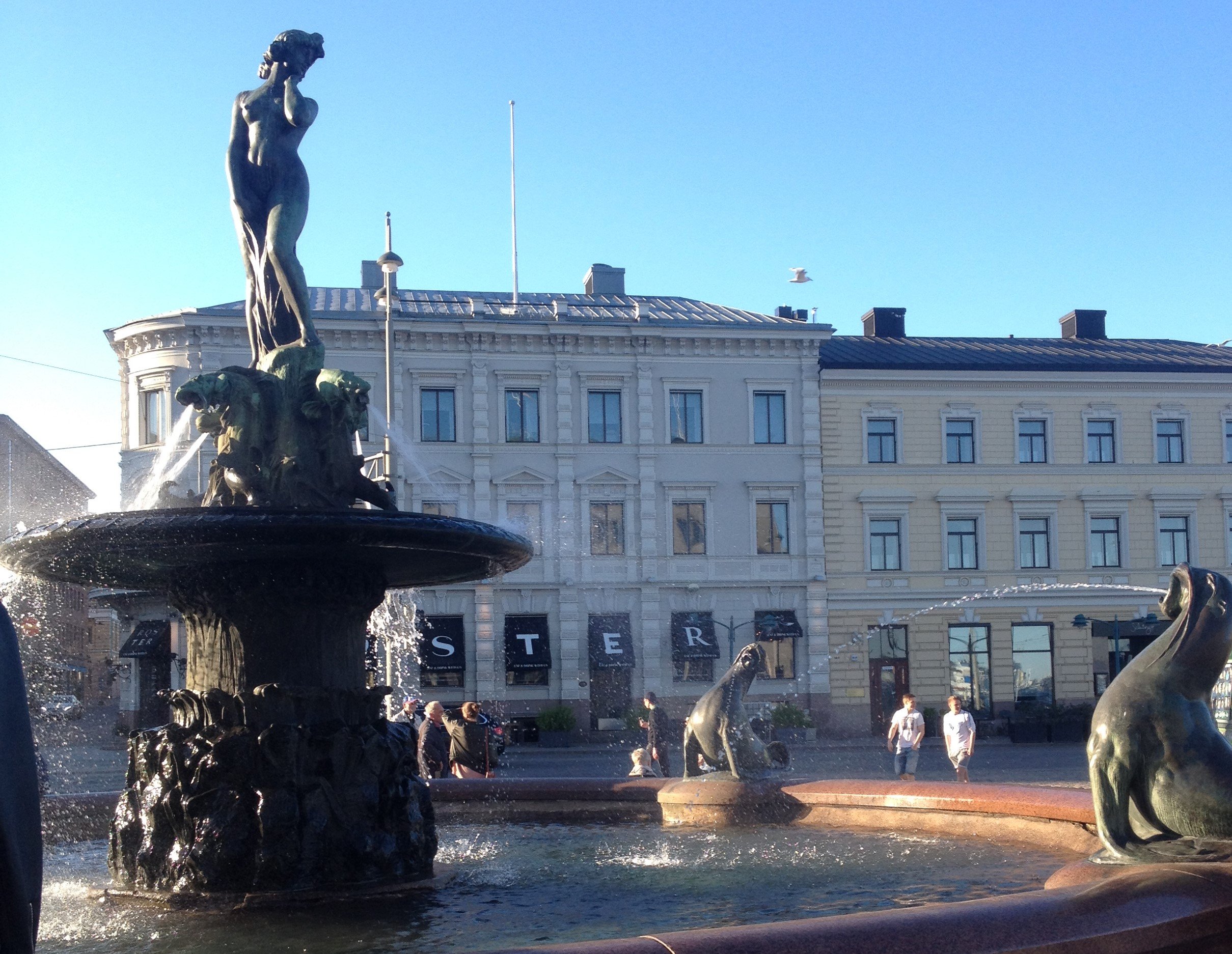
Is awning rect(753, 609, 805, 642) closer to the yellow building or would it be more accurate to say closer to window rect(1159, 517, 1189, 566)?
the yellow building

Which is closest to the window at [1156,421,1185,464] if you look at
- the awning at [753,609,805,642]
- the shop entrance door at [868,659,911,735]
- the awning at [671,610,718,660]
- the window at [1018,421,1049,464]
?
the window at [1018,421,1049,464]

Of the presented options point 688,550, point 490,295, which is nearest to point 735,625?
point 688,550

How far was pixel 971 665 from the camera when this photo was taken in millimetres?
41906

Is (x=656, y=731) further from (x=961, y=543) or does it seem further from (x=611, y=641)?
(x=961, y=543)

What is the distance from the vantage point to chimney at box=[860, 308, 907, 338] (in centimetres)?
4669

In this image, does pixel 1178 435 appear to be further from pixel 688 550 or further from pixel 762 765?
pixel 762 765

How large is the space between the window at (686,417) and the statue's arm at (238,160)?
33362 mm

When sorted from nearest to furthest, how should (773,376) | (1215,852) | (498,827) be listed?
1. (1215,852)
2. (498,827)
3. (773,376)

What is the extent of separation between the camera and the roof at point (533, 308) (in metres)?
41.5

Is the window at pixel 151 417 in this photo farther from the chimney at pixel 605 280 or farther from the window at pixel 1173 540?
the window at pixel 1173 540

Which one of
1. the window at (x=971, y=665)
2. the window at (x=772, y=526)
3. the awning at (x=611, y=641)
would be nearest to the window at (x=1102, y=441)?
the window at (x=971, y=665)

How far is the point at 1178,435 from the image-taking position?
143 feet

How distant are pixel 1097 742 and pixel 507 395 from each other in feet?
120

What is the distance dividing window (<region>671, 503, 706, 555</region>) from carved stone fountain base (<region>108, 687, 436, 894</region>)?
112 ft
